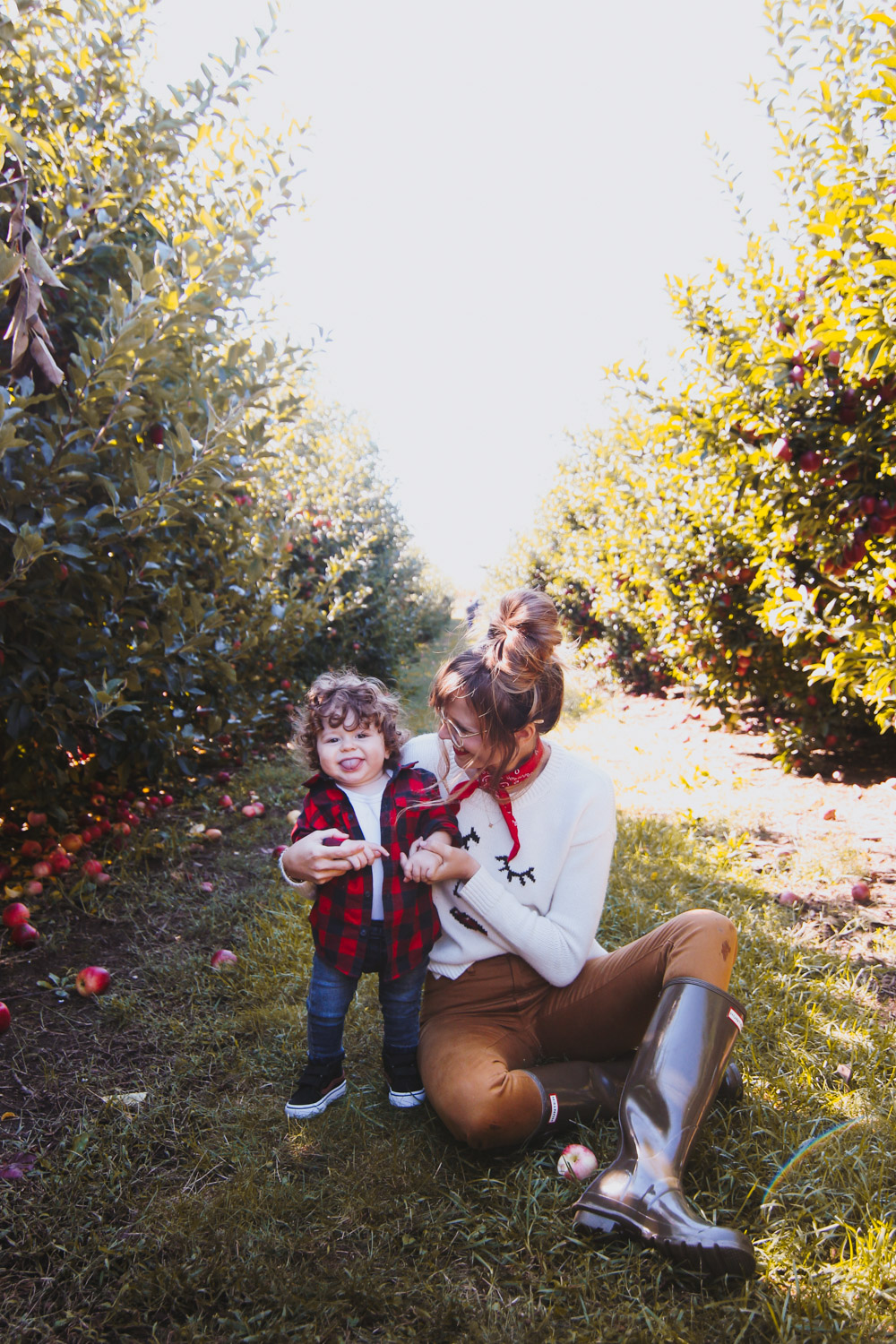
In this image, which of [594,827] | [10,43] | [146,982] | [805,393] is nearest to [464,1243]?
[594,827]

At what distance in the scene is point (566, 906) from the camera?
179 centimetres

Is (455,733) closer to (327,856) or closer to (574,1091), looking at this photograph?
(327,856)

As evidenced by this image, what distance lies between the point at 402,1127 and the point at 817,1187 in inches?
33.8

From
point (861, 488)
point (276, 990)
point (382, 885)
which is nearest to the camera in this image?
point (382, 885)

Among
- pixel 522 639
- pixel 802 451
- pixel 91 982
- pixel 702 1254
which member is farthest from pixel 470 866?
pixel 802 451

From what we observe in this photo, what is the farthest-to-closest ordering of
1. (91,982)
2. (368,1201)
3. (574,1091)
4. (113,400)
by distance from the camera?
(113,400) < (91,982) < (574,1091) < (368,1201)

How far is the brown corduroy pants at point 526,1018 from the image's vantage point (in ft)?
5.20

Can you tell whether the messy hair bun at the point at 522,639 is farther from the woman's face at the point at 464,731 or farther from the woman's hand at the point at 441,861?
the woman's hand at the point at 441,861

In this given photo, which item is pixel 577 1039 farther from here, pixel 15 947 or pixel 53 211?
pixel 53 211

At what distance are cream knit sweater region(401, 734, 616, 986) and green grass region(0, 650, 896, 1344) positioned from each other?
40cm

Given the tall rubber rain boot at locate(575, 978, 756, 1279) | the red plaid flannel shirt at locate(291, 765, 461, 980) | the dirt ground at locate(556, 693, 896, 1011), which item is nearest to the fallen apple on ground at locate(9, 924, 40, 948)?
the red plaid flannel shirt at locate(291, 765, 461, 980)

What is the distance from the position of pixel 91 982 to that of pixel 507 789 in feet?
4.71

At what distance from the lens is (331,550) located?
7.66 meters

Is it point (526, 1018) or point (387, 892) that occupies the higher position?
point (387, 892)
